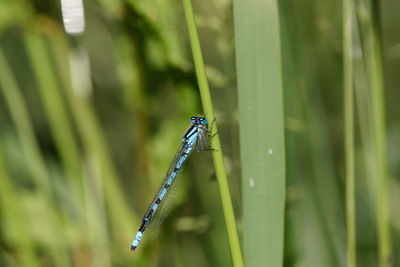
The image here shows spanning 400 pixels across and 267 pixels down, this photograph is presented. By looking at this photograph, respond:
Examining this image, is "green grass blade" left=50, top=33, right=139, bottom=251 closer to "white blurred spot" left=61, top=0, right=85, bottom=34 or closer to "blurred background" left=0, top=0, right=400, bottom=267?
"blurred background" left=0, top=0, right=400, bottom=267

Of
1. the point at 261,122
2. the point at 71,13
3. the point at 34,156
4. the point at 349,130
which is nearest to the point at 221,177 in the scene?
the point at 261,122

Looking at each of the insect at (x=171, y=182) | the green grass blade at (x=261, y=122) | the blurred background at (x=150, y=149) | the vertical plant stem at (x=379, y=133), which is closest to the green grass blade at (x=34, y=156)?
the blurred background at (x=150, y=149)

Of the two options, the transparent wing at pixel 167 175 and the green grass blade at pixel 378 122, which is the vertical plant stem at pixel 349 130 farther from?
the transparent wing at pixel 167 175

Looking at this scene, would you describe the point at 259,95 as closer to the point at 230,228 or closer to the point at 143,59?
the point at 230,228

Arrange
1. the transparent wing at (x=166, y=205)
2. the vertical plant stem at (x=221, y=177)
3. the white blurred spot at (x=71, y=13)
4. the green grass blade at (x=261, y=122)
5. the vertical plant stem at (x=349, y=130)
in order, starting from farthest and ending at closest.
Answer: the transparent wing at (x=166, y=205)
the white blurred spot at (x=71, y=13)
the vertical plant stem at (x=349, y=130)
the green grass blade at (x=261, y=122)
the vertical plant stem at (x=221, y=177)

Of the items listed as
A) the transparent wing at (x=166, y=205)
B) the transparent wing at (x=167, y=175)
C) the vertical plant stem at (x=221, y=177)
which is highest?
the transparent wing at (x=167, y=175)

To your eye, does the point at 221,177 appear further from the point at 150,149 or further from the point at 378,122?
the point at 150,149

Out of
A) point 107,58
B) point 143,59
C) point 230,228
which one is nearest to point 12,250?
point 143,59
